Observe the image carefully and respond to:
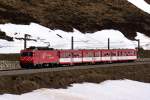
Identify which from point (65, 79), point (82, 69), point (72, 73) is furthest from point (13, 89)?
point (82, 69)

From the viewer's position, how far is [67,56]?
61438mm

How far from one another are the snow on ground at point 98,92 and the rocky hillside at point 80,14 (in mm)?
38413

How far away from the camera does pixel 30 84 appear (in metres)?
40.9

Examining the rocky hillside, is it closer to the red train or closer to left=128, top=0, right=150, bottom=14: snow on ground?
left=128, top=0, right=150, bottom=14: snow on ground

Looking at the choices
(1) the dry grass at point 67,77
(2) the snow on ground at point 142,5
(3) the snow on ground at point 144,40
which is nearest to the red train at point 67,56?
(1) the dry grass at point 67,77

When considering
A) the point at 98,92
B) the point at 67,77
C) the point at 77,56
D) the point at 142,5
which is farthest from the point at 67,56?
the point at 142,5

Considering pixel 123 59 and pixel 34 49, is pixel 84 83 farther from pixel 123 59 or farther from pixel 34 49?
pixel 123 59

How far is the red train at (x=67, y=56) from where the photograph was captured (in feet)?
182

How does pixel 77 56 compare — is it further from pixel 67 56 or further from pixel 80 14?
pixel 80 14

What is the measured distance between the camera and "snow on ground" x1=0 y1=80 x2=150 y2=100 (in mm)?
38688

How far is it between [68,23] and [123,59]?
80.3ft

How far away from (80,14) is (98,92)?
2417 inches

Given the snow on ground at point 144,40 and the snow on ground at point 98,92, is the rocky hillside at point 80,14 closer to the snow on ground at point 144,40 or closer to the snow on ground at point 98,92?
the snow on ground at point 144,40

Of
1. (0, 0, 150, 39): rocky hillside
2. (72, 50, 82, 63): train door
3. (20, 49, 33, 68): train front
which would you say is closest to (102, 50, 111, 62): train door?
(72, 50, 82, 63): train door
